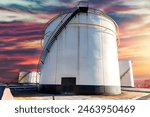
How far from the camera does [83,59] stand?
20.0m

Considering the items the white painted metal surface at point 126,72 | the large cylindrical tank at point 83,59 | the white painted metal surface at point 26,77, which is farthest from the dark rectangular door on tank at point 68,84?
the white painted metal surface at point 26,77

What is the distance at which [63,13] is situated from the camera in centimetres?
2188

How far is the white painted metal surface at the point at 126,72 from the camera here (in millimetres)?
31531

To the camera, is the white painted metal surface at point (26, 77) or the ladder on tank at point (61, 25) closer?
the ladder on tank at point (61, 25)

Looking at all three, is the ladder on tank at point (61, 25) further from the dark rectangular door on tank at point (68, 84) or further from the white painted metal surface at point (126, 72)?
the white painted metal surface at point (126, 72)

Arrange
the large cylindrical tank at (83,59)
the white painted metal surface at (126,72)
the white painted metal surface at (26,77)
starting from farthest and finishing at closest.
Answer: the white painted metal surface at (26,77) → the white painted metal surface at (126,72) → the large cylindrical tank at (83,59)

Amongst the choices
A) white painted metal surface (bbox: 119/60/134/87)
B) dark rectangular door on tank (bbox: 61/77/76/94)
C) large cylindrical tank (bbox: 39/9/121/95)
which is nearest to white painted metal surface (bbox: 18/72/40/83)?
white painted metal surface (bbox: 119/60/134/87)

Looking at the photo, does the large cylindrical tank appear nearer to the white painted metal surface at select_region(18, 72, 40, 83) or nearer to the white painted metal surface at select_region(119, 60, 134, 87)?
the white painted metal surface at select_region(119, 60, 134, 87)

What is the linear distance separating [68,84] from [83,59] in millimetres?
2632

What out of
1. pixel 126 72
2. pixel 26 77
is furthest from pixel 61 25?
pixel 26 77

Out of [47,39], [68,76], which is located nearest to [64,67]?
[68,76]

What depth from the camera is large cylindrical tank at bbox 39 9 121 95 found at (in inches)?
774

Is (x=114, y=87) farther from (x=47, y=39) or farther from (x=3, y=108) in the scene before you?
(x=3, y=108)

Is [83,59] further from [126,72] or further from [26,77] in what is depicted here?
[26,77]
